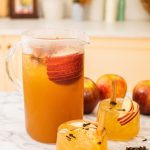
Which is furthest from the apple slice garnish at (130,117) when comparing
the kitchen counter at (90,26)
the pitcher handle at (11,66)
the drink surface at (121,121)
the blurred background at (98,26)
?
the kitchen counter at (90,26)

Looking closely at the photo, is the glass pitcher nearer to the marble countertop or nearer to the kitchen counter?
the marble countertop

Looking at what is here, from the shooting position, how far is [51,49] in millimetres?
685

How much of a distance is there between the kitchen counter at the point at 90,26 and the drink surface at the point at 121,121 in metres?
1.20

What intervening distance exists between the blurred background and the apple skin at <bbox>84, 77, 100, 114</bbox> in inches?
35.0

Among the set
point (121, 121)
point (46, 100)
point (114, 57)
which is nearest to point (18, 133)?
point (46, 100)

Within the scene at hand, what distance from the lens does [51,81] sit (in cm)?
68

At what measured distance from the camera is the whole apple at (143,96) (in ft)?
2.80

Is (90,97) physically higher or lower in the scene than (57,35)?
lower

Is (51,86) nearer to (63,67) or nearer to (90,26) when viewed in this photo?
(63,67)

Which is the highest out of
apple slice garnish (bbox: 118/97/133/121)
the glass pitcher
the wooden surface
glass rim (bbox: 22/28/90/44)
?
glass rim (bbox: 22/28/90/44)

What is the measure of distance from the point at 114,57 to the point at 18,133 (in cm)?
130

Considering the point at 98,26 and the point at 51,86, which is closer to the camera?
the point at 51,86

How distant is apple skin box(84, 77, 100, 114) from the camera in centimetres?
85

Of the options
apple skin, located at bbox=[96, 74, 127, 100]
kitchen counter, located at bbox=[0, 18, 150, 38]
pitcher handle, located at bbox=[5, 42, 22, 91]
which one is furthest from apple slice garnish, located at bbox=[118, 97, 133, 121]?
kitchen counter, located at bbox=[0, 18, 150, 38]
